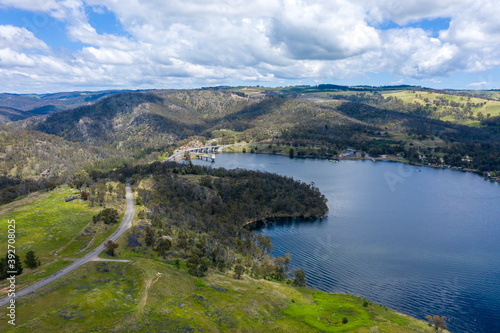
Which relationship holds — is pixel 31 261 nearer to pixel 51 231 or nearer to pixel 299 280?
pixel 51 231

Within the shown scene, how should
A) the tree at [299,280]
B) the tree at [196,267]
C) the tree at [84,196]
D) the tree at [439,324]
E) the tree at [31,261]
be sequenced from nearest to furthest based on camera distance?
the tree at [439,324], the tree at [31,261], the tree at [196,267], the tree at [299,280], the tree at [84,196]

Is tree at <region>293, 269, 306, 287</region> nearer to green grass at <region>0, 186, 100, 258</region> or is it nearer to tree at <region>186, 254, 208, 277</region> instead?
tree at <region>186, 254, 208, 277</region>

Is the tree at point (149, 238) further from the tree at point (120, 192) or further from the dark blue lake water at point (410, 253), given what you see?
the tree at point (120, 192)

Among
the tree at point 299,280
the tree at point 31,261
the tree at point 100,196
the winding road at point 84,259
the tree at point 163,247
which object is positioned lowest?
the tree at point 299,280

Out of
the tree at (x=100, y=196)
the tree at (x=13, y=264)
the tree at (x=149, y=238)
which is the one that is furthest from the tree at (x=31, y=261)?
the tree at (x=100, y=196)

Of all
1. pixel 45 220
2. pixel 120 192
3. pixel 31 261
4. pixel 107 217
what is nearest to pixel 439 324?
pixel 31 261

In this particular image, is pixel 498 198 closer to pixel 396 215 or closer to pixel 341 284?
pixel 396 215

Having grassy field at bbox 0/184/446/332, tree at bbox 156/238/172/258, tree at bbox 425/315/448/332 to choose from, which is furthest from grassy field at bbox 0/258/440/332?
tree at bbox 156/238/172/258
